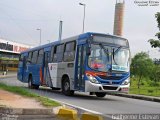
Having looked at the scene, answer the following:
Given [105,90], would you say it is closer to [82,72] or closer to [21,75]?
[82,72]

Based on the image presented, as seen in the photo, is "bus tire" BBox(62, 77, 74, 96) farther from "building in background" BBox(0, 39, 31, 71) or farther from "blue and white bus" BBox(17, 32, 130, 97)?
"building in background" BBox(0, 39, 31, 71)

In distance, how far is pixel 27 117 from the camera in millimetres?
11469

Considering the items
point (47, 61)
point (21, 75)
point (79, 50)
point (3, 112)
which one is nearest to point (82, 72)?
point (79, 50)

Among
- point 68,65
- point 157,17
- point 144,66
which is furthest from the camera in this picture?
point 144,66

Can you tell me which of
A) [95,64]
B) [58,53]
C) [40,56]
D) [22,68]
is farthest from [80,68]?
[22,68]

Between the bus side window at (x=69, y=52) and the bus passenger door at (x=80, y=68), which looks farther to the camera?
the bus side window at (x=69, y=52)

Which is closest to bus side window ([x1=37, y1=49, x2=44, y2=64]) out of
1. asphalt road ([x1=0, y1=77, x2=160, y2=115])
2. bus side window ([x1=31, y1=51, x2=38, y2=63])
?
bus side window ([x1=31, y1=51, x2=38, y2=63])

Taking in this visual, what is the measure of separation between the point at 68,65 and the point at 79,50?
4.76 ft

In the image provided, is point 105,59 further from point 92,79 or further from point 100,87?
point 100,87

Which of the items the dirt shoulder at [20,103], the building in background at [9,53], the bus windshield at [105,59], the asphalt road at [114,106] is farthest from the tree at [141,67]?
the building in background at [9,53]

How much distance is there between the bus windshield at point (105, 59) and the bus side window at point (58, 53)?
142 inches

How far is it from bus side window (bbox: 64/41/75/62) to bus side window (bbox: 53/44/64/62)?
2.00ft

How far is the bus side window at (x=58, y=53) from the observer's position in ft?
75.7

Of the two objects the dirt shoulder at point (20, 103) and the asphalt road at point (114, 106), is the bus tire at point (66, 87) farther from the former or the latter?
the dirt shoulder at point (20, 103)
